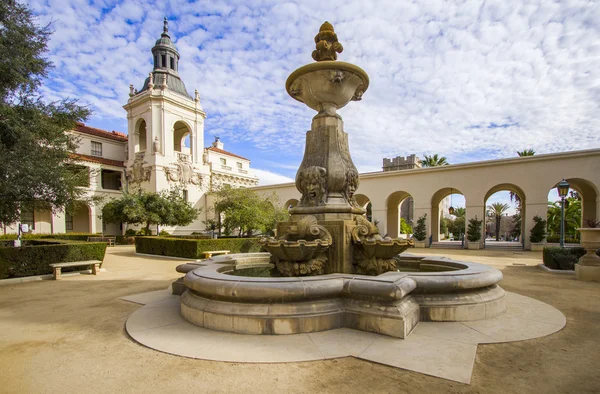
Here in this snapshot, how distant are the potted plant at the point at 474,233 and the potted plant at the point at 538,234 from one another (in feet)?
10.3

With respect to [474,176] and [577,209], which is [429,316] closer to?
[474,176]

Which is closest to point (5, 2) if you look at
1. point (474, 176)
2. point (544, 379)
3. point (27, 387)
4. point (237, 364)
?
point (27, 387)

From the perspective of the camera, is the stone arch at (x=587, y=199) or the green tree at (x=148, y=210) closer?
the stone arch at (x=587, y=199)

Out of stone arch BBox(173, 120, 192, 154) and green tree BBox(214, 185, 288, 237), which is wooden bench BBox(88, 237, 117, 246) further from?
stone arch BBox(173, 120, 192, 154)

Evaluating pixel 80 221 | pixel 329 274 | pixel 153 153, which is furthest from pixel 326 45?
pixel 80 221

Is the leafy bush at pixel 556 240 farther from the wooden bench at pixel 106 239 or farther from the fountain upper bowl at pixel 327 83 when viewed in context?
the wooden bench at pixel 106 239

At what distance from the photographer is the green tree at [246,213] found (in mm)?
18234

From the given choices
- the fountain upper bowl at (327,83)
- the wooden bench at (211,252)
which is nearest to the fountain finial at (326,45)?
the fountain upper bowl at (327,83)

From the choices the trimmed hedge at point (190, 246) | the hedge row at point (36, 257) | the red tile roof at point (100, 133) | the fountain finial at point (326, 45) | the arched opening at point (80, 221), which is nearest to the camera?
the fountain finial at point (326, 45)

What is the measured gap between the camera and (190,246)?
14727 millimetres

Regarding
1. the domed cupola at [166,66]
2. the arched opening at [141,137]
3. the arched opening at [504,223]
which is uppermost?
the domed cupola at [166,66]

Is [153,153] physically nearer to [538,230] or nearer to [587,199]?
[538,230]

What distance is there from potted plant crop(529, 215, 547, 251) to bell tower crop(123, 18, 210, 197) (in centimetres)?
3153

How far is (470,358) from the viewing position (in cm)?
327
